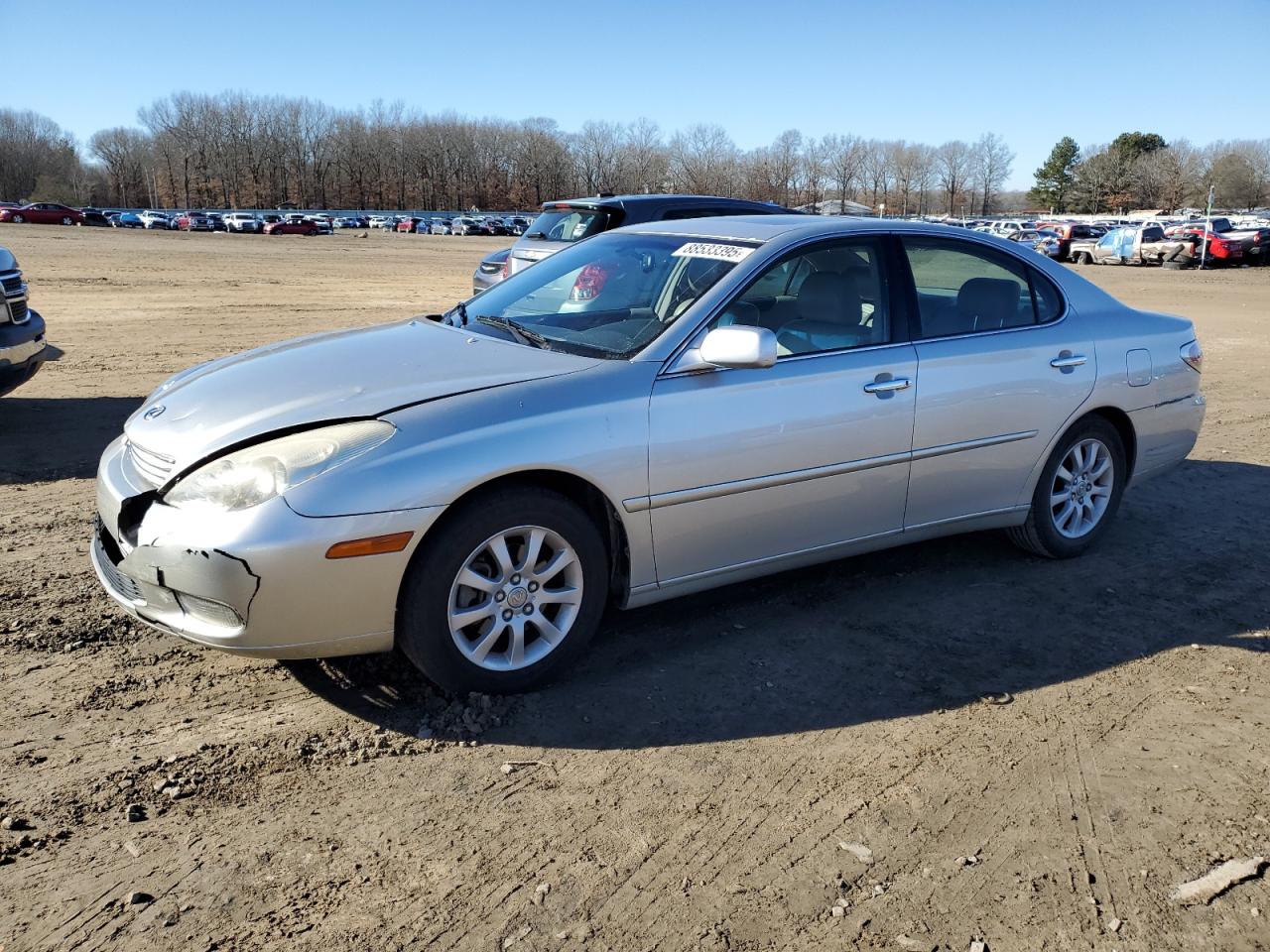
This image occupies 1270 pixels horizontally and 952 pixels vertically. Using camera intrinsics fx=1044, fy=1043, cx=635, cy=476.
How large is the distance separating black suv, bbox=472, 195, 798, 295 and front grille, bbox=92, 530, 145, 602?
677 cm

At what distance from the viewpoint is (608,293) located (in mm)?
4633

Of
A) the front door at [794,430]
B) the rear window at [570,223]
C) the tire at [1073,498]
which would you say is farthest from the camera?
the rear window at [570,223]

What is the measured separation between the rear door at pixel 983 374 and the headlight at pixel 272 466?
7.94 feet

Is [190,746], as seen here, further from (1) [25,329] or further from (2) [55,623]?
(1) [25,329]

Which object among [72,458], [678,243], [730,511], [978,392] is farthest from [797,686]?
[72,458]

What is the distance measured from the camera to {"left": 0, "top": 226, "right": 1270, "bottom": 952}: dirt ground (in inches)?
105

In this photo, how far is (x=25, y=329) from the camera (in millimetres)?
7469

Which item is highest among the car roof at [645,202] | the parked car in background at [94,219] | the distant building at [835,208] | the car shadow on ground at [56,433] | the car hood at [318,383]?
the parked car in background at [94,219]

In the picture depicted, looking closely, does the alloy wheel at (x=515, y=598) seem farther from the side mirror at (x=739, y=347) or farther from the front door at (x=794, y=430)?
the side mirror at (x=739, y=347)

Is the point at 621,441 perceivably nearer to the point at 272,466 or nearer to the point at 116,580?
the point at 272,466

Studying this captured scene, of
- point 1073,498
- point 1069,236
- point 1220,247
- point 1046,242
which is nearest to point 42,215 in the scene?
point 1046,242

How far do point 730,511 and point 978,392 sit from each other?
1.48m

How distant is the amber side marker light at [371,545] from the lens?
3295 mm

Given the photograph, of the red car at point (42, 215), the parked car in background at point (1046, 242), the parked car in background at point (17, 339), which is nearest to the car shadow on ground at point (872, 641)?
the parked car in background at point (17, 339)
